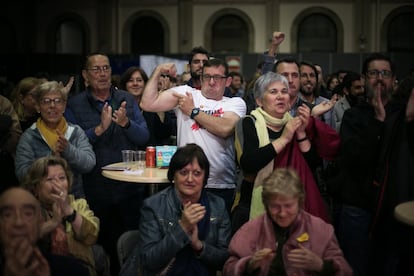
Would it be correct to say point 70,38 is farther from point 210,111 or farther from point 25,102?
point 210,111

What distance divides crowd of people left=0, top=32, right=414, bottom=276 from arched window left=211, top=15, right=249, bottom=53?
14.4 meters

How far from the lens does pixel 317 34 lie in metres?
18.7

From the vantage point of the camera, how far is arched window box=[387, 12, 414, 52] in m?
17.8


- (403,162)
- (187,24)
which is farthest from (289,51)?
(403,162)

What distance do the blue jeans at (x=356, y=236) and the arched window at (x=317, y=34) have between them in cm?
1538

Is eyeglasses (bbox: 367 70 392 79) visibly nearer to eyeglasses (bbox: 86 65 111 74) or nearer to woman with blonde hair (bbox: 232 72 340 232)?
woman with blonde hair (bbox: 232 72 340 232)

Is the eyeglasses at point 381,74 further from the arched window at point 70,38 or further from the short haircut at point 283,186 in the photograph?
the arched window at point 70,38

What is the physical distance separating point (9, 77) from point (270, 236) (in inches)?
658

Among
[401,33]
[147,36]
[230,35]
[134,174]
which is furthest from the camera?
[147,36]

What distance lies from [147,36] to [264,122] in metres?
16.3

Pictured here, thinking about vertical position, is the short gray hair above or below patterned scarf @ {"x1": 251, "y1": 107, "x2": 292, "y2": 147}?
above

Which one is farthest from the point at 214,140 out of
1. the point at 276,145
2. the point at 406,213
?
the point at 406,213

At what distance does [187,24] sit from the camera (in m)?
18.4

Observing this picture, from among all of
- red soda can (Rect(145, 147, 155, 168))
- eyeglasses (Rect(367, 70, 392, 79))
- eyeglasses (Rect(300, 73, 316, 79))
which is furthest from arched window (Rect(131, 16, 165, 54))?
eyeglasses (Rect(367, 70, 392, 79))
